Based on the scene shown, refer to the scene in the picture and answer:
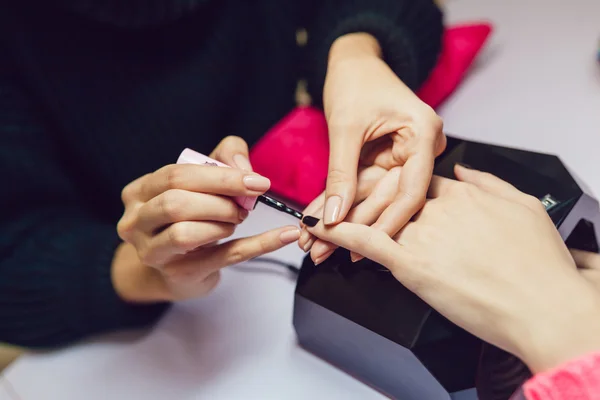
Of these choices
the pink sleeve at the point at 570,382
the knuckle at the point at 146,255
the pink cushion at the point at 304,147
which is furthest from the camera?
the pink cushion at the point at 304,147

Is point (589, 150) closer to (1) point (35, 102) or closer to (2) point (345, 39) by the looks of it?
(2) point (345, 39)

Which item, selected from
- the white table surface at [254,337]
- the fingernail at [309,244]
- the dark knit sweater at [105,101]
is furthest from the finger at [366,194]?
the dark knit sweater at [105,101]

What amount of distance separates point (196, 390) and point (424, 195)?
296 millimetres

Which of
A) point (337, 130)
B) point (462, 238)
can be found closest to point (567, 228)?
point (462, 238)

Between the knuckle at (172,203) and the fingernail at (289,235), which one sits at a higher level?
the knuckle at (172,203)

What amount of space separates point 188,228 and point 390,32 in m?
0.43

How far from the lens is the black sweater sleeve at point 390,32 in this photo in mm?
696

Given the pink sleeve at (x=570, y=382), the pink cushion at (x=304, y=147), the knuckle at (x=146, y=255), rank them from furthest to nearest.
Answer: the pink cushion at (x=304, y=147) → the knuckle at (x=146, y=255) → the pink sleeve at (x=570, y=382)

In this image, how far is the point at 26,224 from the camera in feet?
1.83

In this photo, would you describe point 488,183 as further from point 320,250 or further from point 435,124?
point 320,250

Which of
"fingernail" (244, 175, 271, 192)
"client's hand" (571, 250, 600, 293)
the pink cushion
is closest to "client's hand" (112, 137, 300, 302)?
"fingernail" (244, 175, 271, 192)

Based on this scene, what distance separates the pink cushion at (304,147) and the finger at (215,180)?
0.68 feet

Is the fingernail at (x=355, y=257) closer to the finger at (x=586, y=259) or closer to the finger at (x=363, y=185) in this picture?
the finger at (x=363, y=185)

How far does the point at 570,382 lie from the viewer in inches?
14.5
